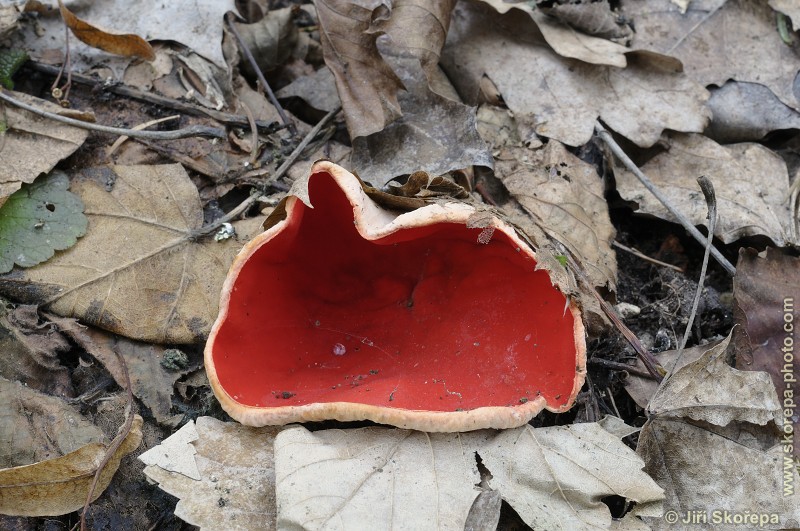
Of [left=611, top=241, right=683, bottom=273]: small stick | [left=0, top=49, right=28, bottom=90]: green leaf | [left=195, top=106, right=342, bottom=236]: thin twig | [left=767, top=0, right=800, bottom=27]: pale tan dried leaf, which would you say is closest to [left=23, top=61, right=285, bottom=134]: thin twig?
[left=0, top=49, right=28, bottom=90]: green leaf

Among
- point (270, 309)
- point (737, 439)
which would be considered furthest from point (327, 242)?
point (737, 439)

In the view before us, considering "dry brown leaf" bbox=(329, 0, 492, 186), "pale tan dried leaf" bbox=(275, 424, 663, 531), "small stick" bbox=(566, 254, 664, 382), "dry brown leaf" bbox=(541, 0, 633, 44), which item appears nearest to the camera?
"pale tan dried leaf" bbox=(275, 424, 663, 531)

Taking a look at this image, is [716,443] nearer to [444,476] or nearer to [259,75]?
[444,476]

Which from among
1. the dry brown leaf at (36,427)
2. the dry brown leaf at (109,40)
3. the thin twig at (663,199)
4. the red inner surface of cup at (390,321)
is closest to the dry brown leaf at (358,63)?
the red inner surface of cup at (390,321)

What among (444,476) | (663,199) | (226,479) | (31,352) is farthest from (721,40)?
(31,352)

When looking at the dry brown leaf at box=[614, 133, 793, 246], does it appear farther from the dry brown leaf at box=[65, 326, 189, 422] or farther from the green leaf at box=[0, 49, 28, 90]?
the green leaf at box=[0, 49, 28, 90]

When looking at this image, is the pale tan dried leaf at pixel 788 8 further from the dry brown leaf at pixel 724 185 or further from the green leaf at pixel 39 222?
the green leaf at pixel 39 222

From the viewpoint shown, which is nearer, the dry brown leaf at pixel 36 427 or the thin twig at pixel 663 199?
the dry brown leaf at pixel 36 427
